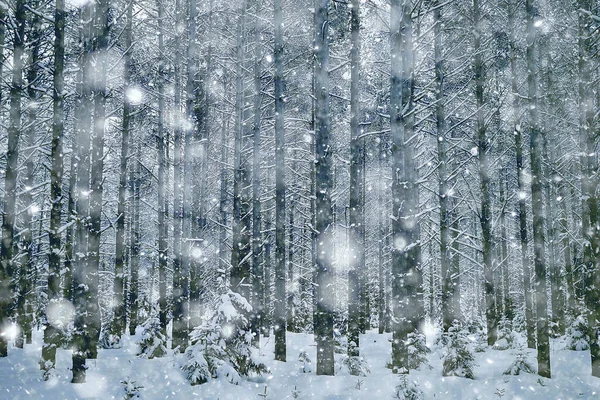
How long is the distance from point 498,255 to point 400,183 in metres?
27.2

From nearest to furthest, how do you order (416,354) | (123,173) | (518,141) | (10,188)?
1. (10,188)
2. (416,354)
3. (518,141)
4. (123,173)

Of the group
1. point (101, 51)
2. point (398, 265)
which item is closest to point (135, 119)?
point (101, 51)

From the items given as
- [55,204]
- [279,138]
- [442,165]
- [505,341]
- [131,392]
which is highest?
[279,138]

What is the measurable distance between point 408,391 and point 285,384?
271 centimetres

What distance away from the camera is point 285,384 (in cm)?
909

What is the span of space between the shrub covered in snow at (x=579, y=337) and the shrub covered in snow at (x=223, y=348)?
10248 millimetres

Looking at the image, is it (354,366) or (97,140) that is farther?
(354,366)

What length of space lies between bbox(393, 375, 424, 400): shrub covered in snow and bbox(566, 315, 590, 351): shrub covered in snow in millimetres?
9125

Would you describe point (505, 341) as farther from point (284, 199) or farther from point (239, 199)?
point (239, 199)

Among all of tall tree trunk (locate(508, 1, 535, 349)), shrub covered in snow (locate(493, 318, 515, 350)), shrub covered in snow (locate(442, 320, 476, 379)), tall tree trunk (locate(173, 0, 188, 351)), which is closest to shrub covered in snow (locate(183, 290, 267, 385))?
tall tree trunk (locate(173, 0, 188, 351))

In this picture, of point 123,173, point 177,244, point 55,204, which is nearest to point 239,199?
point 177,244

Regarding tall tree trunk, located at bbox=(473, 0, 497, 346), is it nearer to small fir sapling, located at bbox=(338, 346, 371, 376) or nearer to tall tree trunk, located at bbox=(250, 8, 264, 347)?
small fir sapling, located at bbox=(338, 346, 371, 376)

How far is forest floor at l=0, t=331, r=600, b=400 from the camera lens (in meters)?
7.89

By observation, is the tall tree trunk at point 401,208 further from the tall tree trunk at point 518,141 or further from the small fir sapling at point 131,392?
the small fir sapling at point 131,392
